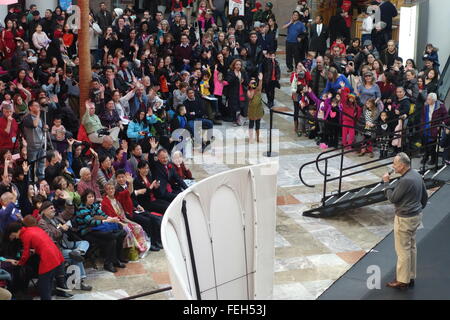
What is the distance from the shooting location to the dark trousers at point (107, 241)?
1246 cm

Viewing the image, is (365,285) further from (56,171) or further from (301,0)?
(301,0)

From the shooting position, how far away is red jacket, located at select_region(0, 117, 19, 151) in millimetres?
14461

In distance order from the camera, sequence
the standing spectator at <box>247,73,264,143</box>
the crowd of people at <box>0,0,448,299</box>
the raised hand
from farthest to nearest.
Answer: the standing spectator at <box>247,73,264,143</box> → the raised hand → the crowd of people at <box>0,0,448,299</box>

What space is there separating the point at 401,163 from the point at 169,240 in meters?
4.79

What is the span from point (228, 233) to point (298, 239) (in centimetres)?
591

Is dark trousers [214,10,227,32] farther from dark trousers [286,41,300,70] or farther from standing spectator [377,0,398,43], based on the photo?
standing spectator [377,0,398,43]

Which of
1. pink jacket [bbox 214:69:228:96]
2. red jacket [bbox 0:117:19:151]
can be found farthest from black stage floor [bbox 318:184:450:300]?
pink jacket [bbox 214:69:228:96]

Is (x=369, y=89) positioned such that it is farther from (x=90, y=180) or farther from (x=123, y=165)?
(x=90, y=180)

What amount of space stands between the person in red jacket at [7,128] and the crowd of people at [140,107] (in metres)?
0.02

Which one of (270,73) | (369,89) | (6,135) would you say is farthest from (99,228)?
(270,73)

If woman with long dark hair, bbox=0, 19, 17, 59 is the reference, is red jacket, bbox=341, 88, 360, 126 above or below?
below

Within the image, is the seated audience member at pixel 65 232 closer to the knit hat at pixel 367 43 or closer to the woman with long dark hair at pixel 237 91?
the woman with long dark hair at pixel 237 91

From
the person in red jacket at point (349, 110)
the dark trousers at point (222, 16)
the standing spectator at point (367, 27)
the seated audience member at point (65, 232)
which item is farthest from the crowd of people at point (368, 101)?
the seated audience member at point (65, 232)

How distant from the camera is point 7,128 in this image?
14469 millimetres
